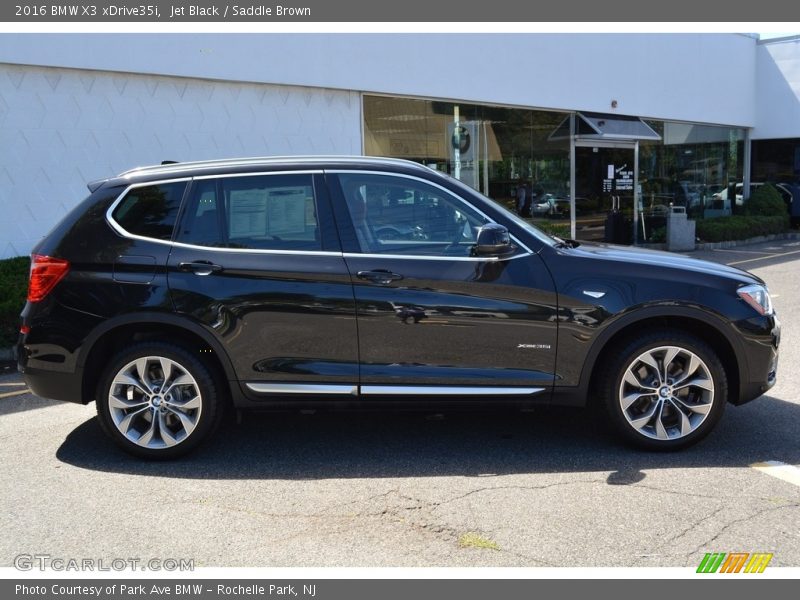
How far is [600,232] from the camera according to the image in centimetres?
1900

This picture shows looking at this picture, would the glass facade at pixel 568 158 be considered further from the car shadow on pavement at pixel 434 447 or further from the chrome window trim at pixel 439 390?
the chrome window trim at pixel 439 390

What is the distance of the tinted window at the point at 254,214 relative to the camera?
4.89m

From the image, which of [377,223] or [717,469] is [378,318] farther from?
[717,469]

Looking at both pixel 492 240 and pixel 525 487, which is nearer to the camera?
pixel 525 487

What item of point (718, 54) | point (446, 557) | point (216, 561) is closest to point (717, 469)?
point (446, 557)

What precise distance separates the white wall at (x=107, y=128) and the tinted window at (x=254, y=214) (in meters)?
5.81

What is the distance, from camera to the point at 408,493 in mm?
4426

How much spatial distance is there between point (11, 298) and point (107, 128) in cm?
321

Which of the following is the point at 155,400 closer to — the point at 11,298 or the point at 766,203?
the point at 11,298

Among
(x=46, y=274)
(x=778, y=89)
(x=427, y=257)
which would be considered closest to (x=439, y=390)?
(x=427, y=257)

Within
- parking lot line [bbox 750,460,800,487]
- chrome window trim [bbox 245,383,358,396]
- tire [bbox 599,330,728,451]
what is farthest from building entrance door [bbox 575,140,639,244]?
chrome window trim [bbox 245,383,358,396]

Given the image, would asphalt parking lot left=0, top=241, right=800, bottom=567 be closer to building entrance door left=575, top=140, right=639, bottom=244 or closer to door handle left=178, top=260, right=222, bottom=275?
door handle left=178, top=260, right=222, bottom=275

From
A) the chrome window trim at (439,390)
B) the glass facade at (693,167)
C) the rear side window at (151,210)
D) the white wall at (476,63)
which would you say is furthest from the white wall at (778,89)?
the rear side window at (151,210)

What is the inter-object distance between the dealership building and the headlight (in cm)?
817
